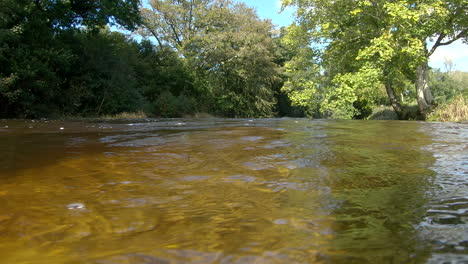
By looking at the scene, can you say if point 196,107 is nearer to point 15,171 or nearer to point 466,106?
point 466,106

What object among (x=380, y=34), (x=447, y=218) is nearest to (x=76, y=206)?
(x=447, y=218)

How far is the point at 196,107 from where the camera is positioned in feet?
79.7

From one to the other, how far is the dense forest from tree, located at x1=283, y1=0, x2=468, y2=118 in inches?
2.1

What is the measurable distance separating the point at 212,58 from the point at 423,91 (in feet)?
50.6

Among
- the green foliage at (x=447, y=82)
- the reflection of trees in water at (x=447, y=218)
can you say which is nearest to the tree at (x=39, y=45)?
the reflection of trees in water at (x=447, y=218)

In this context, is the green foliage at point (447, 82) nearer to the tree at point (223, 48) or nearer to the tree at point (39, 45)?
the tree at point (223, 48)

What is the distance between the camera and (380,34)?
42.6ft

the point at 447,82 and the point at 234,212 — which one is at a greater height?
the point at 447,82

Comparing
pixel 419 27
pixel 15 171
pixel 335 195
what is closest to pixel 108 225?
pixel 335 195

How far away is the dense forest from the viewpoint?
1141cm

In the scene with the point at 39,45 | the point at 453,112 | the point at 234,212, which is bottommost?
the point at 234,212

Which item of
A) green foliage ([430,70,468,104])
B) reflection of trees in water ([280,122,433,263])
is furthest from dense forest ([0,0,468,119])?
green foliage ([430,70,468,104])

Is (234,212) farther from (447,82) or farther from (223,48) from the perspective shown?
(447,82)

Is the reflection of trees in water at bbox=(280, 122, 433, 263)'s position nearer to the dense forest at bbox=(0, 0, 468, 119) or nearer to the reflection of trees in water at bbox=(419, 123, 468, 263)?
the reflection of trees in water at bbox=(419, 123, 468, 263)
